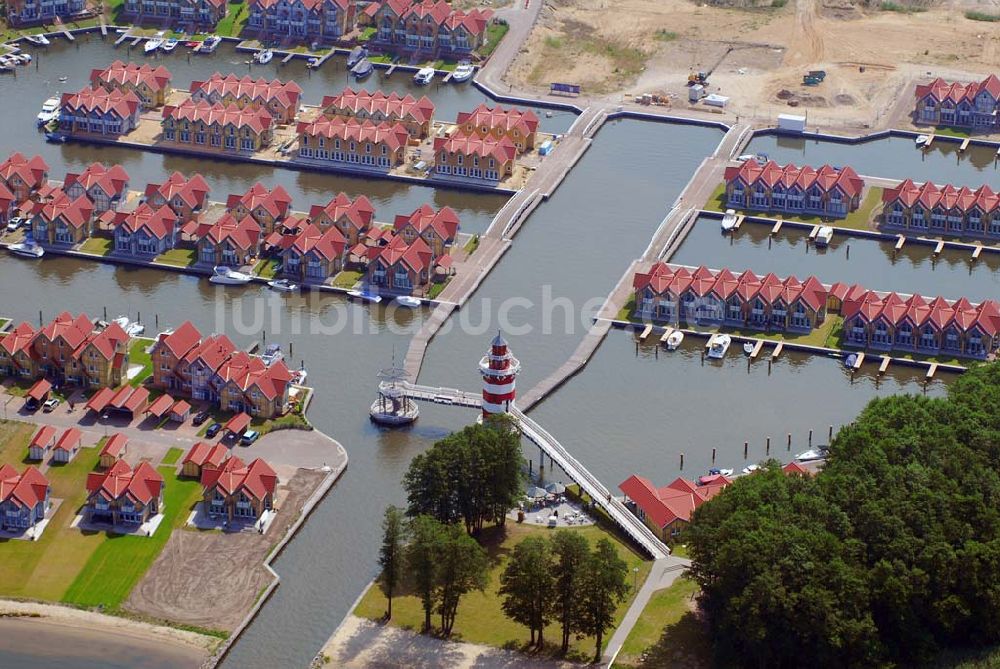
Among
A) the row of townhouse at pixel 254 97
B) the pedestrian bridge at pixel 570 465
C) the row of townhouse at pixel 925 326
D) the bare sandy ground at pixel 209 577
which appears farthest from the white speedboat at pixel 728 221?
the bare sandy ground at pixel 209 577

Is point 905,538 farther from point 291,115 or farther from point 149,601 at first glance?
point 291,115

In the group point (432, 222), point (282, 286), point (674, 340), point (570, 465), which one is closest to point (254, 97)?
point (432, 222)

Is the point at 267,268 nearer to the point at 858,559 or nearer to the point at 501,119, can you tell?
the point at 501,119

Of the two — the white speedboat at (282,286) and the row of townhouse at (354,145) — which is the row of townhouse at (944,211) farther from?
the white speedboat at (282,286)


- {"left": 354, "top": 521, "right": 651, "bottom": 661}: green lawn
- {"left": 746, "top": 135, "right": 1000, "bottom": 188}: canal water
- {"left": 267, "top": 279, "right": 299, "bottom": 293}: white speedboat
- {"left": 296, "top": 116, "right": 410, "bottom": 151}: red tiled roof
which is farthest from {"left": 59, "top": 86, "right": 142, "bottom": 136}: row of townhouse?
{"left": 354, "top": 521, "right": 651, "bottom": 661}: green lawn

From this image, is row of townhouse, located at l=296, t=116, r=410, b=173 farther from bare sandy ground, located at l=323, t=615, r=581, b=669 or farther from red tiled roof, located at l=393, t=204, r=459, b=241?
bare sandy ground, located at l=323, t=615, r=581, b=669

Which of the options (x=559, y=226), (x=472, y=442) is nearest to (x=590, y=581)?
(x=472, y=442)
